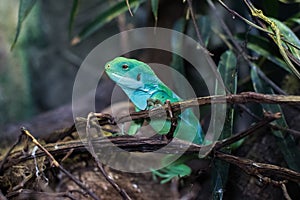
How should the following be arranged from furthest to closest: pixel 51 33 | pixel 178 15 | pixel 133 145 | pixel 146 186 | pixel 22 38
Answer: pixel 51 33 → pixel 22 38 → pixel 178 15 → pixel 146 186 → pixel 133 145

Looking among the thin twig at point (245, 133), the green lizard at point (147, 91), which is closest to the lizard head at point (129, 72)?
the green lizard at point (147, 91)

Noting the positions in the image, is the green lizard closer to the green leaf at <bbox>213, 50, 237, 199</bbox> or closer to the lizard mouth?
the lizard mouth

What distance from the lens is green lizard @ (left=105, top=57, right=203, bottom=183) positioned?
1218 mm

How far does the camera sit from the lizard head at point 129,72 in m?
1.21

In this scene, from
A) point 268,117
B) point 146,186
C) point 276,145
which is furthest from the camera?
point 146,186

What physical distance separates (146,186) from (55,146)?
18.2 inches

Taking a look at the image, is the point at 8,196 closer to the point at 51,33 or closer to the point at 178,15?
the point at 178,15

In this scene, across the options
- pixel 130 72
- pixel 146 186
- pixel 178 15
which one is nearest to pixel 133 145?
pixel 130 72

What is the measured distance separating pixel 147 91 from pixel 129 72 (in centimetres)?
10

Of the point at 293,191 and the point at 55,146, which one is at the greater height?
the point at 55,146

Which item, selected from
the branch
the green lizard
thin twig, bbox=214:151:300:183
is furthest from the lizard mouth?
thin twig, bbox=214:151:300:183

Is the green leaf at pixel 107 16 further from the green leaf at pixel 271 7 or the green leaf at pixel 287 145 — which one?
the green leaf at pixel 287 145

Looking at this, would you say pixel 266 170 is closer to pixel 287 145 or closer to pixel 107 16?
pixel 287 145

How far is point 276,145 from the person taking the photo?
1.47 meters
